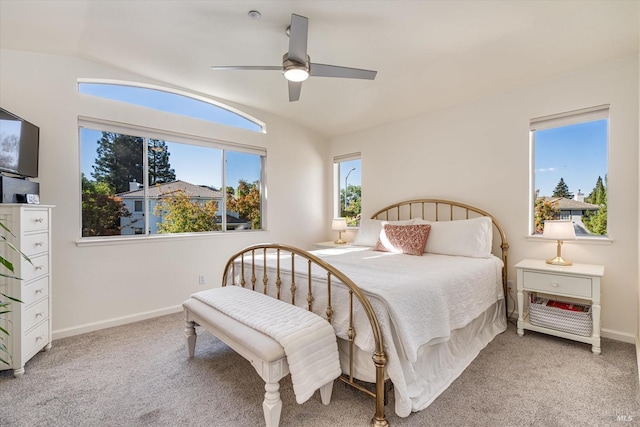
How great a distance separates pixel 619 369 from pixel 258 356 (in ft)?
8.51

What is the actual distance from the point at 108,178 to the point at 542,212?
4594 mm

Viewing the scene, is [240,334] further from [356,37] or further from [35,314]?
[356,37]

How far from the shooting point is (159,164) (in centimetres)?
354

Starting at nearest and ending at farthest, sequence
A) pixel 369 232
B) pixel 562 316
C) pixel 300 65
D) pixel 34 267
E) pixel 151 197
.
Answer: pixel 300 65, pixel 34 267, pixel 562 316, pixel 151 197, pixel 369 232

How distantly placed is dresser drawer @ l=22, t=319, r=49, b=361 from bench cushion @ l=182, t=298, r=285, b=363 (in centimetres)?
122

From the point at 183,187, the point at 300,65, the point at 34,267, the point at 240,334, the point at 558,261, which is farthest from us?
the point at 183,187

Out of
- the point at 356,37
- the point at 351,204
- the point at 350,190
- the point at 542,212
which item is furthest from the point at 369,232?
the point at 356,37

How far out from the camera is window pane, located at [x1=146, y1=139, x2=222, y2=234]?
3520 millimetres

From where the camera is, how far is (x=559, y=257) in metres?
2.75

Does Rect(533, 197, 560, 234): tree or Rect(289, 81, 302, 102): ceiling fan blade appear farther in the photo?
Rect(533, 197, 560, 234): tree

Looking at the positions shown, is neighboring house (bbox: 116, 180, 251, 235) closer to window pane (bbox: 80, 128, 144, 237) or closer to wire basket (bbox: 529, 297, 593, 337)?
window pane (bbox: 80, 128, 144, 237)

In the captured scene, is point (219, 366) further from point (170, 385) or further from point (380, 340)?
point (380, 340)

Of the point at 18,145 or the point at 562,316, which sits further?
the point at 562,316

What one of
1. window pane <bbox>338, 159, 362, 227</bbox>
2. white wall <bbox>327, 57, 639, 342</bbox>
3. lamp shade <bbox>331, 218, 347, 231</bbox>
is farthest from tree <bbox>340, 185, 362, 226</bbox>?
lamp shade <bbox>331, 218, 347, 231</bbox>
